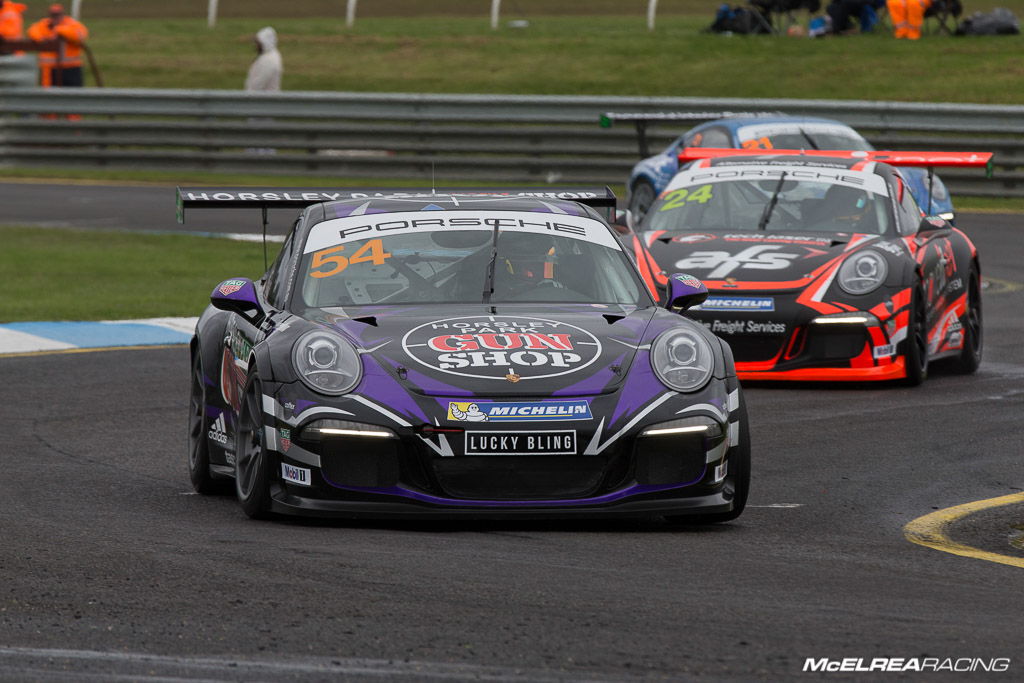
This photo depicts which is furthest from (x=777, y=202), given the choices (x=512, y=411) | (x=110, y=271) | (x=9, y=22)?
(x=9, y=22)

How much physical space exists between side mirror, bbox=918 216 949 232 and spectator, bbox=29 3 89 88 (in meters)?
20.5

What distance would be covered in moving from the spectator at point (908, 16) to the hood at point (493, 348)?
27975 millimetres

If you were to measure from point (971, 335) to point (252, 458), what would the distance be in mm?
6452

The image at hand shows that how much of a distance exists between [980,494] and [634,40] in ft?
96.1

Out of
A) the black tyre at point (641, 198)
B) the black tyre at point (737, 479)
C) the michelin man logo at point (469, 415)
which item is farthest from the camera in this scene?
the black tyre at point (641, 198)

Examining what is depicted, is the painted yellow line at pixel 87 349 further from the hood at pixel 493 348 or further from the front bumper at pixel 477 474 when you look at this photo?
the front bumper at pixel 477 474

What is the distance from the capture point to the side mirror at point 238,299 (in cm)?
778

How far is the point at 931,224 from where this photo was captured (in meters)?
12.3

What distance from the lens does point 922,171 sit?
19.7 metres

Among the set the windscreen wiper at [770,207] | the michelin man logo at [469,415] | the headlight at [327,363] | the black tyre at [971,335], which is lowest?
the black tyre at [971,335]

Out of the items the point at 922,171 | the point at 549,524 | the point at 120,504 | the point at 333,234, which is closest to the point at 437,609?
the point at 549,524

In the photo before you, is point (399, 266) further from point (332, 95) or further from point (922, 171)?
point (332, 95)

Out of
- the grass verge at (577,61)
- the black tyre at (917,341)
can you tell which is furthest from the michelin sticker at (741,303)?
the grass verge at (577,61)

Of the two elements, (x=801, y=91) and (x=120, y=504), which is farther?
(x=801, y=91)
